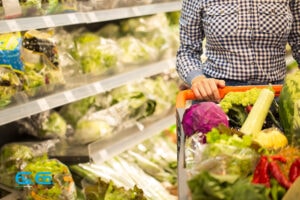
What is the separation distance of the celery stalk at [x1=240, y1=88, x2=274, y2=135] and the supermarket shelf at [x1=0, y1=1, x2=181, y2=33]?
134cm

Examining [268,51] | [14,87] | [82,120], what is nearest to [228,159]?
[268,51]

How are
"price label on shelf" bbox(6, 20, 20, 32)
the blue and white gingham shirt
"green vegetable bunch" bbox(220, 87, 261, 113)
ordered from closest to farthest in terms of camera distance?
"green vegetable bunch" bbox(220, 87, 261, 113) < the blue and white gingham shirt < "price label on shelf" bbox(6, 20, 20, 32)

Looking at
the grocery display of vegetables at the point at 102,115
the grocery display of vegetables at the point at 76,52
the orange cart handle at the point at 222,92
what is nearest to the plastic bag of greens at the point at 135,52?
the grocery display of vegetables at the point at 76,52

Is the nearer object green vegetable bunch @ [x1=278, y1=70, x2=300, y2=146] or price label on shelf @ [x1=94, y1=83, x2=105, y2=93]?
green vegetable bunch @ [x1=278, y1=70, x2=300, y2=146]

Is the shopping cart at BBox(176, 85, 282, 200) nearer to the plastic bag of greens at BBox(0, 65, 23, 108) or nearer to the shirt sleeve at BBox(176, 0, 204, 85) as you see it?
the shirt sleeve at BBox(176, 0, 204, 85)

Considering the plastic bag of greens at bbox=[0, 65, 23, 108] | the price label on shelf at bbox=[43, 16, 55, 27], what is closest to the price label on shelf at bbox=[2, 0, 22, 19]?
the price label on shelf at bbox=[43, 16, 55, 27]

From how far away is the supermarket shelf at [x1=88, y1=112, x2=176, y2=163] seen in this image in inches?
116

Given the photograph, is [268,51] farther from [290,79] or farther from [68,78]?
[68,78]

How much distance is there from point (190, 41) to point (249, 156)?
4.02 ft

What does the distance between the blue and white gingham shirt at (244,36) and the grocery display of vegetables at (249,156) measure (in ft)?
2.15

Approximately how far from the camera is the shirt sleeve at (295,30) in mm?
2080

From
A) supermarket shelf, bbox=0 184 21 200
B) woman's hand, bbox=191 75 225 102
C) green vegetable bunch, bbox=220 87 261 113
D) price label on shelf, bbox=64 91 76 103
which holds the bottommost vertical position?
supermarket shelf, bbox=0 184 21 200

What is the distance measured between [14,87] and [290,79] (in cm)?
143

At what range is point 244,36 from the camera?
6.59 feet
